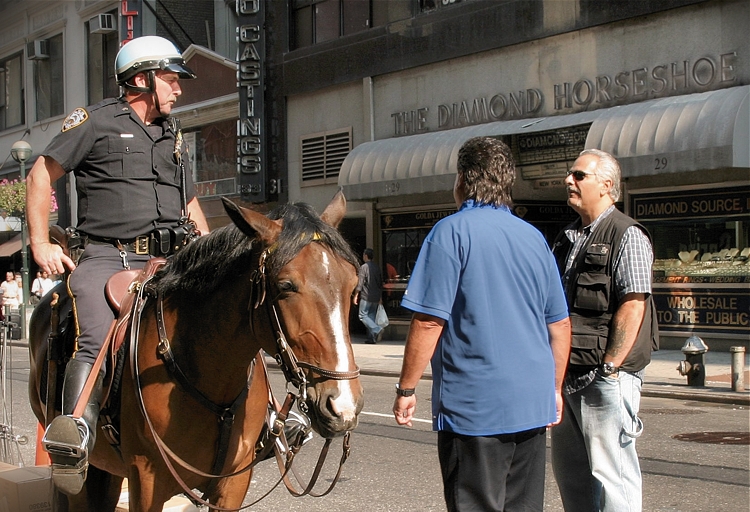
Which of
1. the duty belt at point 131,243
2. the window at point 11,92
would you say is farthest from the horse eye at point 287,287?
the window at point 11,92

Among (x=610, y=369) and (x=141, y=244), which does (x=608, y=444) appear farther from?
(x=141, y=244)

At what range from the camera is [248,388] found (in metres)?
4.21

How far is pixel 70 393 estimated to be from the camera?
4.23 meters

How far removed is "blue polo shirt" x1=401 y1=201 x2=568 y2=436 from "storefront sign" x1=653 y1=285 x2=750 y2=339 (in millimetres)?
12799

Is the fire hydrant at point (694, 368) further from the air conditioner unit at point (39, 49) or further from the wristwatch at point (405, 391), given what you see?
the air conditioner unit at point (39, 49)

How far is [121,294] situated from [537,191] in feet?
51.6

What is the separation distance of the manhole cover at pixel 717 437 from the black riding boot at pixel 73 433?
22.5ft

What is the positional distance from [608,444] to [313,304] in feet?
6.84

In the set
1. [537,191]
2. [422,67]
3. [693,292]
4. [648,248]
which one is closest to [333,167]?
[422,67]

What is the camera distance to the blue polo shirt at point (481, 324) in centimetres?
386

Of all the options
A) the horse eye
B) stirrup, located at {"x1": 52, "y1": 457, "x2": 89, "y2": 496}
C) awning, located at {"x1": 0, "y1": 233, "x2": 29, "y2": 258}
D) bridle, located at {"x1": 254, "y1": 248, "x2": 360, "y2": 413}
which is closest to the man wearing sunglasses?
bridle, located at {"x1": 254, "y1": 248, "x2": 360, "y2": 413}

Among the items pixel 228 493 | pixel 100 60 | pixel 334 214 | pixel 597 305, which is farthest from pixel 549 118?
pixel 100 60

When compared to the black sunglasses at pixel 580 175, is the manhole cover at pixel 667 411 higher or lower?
lower

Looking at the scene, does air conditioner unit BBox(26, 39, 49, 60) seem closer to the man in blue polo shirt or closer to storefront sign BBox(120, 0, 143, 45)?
storefront sign BBox(120, 0, 143, 45)
